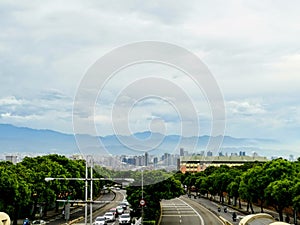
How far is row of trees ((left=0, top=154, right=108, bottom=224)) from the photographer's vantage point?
1742 inches

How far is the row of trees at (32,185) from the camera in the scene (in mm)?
44250

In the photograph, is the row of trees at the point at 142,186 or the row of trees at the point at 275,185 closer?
the row of trees at the point at 142,186

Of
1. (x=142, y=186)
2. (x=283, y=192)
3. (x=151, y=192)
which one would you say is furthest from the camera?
(x=151, y=192)

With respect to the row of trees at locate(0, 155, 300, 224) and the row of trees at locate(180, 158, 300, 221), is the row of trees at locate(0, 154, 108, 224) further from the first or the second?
the row of trees at locate(180, 158, 300, 221)

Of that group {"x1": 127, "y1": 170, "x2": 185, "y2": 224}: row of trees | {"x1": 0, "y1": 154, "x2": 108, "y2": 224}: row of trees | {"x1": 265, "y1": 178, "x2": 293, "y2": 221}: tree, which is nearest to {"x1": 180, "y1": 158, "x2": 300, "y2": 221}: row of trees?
{"x1": 265, "y1": 178, "x2": 293, "y2": 221}: tree

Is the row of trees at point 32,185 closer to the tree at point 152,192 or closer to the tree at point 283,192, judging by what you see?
the tree at point 152,192

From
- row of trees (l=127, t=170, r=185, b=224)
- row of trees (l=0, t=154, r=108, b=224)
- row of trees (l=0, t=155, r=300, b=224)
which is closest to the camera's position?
row of trees (l=0, t=154, r=108, b=224)

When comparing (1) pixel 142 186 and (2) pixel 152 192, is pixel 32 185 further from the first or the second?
(2) pixel 152 192

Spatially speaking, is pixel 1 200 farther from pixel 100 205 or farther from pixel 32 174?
pixel 100 205

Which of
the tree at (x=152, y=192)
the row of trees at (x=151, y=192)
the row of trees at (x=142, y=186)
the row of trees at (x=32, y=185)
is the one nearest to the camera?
the row of trees at (x=32, y=185)

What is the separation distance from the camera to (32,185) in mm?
49750

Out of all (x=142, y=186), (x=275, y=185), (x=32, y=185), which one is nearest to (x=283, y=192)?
(x=275, y=185)

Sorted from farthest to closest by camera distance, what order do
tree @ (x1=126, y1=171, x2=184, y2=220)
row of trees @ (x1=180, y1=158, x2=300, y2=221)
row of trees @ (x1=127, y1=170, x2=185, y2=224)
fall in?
tree @ (x1=126, y1=171, x2=184, y2=220), row of trees @ (x1=127, y1=170, x2=185, y2=224), row of trees @ (x1=180, y1=158, x2=300, y2=221)

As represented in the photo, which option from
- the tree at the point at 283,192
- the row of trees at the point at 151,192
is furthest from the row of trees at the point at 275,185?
the row of trees at the point at 151,192
